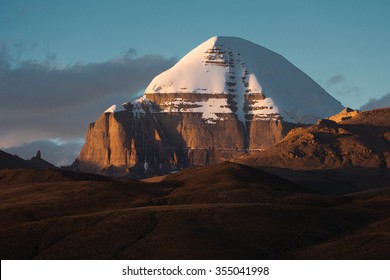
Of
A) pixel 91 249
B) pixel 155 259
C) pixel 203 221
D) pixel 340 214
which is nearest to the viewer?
pixel 155 259

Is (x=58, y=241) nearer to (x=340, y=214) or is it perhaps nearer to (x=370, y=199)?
(x=340, y=214)

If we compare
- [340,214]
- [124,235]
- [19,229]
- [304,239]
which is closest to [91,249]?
[124,235]

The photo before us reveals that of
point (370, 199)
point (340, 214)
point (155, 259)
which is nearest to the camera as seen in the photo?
point (155, 259)

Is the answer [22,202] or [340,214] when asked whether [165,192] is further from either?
[340,214]

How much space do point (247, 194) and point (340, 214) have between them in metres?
33.7

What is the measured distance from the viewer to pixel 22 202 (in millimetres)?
181750

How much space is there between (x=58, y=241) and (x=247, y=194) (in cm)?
5587

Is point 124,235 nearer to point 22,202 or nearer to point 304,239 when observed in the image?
point 304,239

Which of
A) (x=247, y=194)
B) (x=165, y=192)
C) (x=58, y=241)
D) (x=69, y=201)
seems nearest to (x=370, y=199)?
(x=247, y=194)
